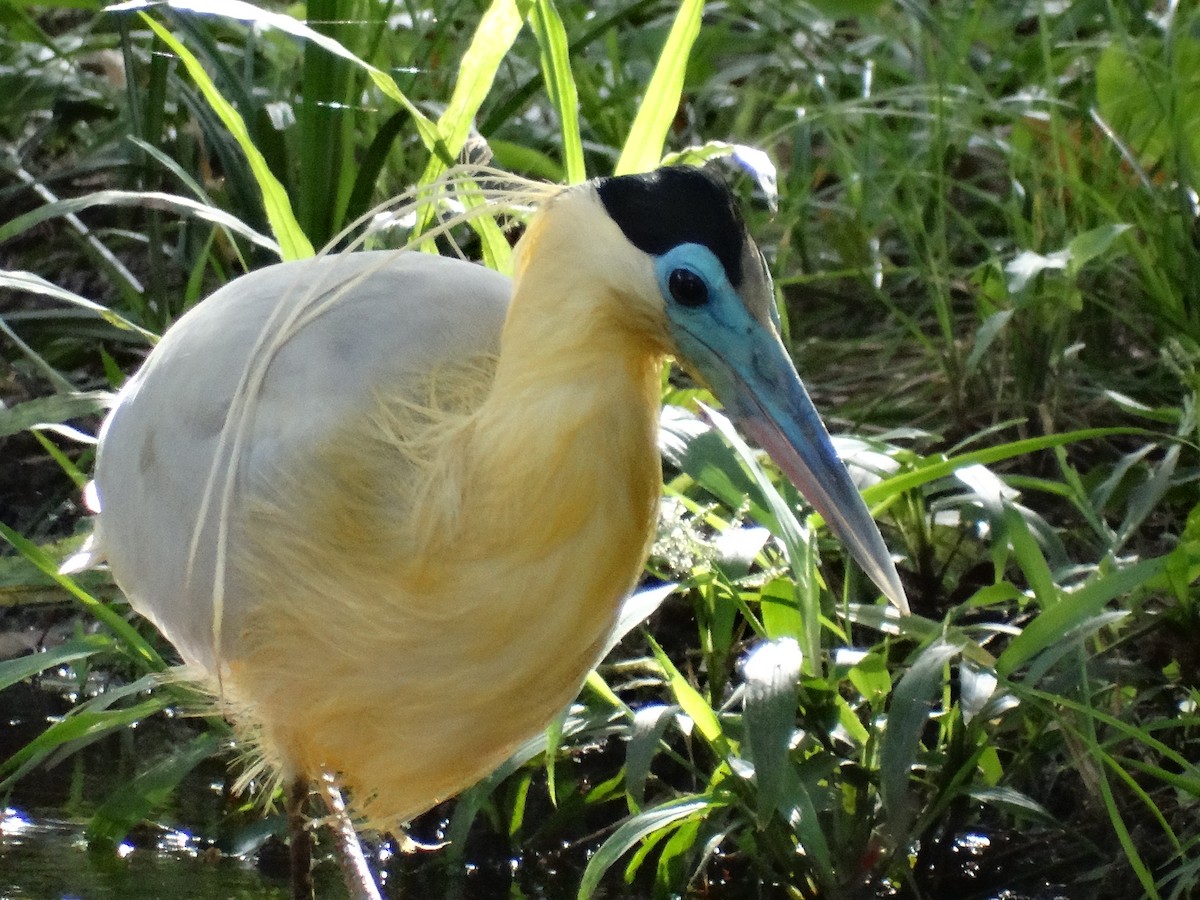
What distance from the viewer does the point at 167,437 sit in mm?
2992

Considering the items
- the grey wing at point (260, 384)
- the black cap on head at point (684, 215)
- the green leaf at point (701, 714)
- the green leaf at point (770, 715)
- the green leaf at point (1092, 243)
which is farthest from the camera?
the green leaf at point (1092, 243)

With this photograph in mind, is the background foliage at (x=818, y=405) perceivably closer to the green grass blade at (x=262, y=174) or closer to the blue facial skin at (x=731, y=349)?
the green grass blade at (x=262, y=174)

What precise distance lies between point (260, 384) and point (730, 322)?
85cm

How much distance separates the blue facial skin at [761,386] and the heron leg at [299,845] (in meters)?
1.24

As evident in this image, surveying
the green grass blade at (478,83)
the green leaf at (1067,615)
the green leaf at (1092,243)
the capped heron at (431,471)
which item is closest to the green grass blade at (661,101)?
the green grass blade at (478,83)

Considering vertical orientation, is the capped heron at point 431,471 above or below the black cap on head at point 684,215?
below

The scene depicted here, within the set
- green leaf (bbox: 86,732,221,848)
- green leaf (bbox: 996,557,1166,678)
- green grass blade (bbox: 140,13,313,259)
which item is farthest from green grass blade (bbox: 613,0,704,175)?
green leaf (bbox: 86,732,221,848)

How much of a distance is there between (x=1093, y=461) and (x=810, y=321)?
0.95 m

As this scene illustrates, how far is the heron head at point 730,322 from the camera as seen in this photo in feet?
7.30

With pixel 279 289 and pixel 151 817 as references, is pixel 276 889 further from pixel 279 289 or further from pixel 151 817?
pixel 279 289

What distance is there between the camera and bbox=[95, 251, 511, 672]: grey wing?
9.06ft

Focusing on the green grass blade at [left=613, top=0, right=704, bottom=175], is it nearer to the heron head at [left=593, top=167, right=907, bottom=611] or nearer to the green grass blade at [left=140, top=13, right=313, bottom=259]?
the green grass blade at [left=140, top=13, right=313, bottom=259]

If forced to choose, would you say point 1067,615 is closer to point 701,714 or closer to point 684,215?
point 701,714

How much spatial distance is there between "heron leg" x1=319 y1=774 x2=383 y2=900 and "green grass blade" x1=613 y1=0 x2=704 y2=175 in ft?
4.11
